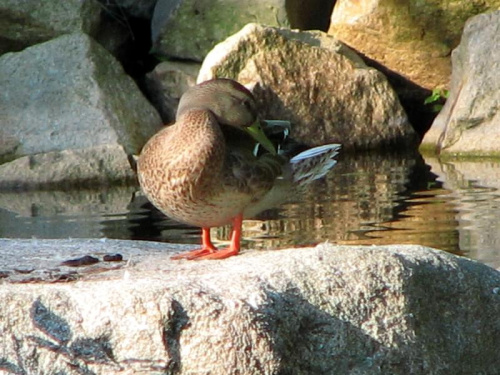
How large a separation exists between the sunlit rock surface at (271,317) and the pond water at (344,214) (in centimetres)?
163

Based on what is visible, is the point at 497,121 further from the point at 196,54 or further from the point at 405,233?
the point at 405,233

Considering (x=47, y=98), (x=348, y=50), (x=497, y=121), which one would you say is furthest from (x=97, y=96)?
(x=497, y=121)

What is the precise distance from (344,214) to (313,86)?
426 centimetres

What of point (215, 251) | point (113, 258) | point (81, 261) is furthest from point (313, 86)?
point (81, 261)

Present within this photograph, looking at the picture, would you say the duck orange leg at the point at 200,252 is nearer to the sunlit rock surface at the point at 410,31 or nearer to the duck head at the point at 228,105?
the duck head at the point at 228,105

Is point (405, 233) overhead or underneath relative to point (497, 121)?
underneath

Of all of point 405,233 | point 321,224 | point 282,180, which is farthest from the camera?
point 321,224

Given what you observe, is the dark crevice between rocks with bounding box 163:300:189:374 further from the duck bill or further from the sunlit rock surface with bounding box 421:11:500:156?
the sunlit rock surface with bounding box 421:11:500:156

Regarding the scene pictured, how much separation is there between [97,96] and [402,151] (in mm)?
3255

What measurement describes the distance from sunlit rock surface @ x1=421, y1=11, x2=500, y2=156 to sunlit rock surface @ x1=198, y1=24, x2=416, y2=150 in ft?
1.91

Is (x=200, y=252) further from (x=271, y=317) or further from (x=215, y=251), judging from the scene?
(x=271, y=317)

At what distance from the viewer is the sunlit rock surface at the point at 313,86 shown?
38.8 feet

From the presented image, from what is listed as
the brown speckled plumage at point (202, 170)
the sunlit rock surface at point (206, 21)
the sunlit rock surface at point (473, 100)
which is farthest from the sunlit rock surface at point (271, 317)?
the sunlit rock surface at point (206, 21)

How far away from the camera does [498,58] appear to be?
11.5 meters
